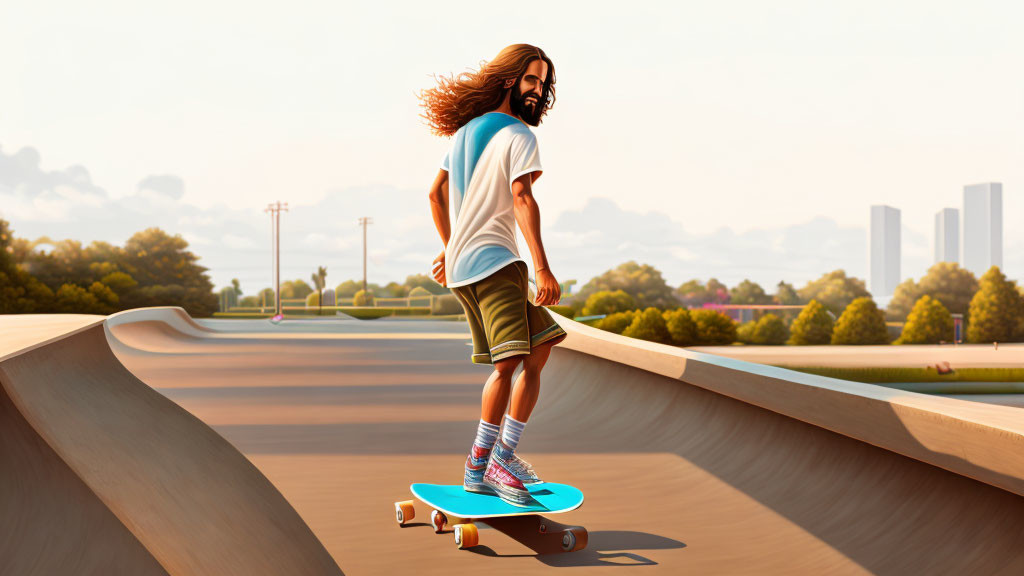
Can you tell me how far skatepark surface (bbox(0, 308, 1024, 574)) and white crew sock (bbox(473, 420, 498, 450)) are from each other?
397mm

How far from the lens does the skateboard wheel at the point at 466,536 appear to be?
3166 mm

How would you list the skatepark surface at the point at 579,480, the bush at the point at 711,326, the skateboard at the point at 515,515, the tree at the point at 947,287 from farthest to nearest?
1. the tree at the point at 947,287
2. the bush at the point at 711,326
3. the skateboard at the point at 515,515
4. the skatepark surface at the point at 579,480

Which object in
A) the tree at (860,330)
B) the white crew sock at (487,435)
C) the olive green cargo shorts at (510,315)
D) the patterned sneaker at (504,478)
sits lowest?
the tree at (860,330)

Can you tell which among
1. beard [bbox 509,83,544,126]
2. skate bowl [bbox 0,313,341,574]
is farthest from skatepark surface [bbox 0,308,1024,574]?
beard [bbox 509,83,544,126]

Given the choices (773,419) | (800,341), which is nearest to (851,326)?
(800,341)

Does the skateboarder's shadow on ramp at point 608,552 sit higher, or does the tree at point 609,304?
the tree at point 609,304

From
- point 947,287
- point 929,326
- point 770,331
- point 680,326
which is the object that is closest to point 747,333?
point 770,331

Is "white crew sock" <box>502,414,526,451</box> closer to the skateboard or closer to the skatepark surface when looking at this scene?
the skateboard

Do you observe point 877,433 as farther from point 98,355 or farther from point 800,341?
point 800,341

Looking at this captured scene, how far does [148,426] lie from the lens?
127 inches

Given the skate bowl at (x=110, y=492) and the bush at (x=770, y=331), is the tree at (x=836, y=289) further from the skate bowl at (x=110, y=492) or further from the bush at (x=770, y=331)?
the skate bowl at (x=110, y=492)

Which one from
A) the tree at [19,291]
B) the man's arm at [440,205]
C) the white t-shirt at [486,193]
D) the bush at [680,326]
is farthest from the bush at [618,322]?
the tree at [19,291]

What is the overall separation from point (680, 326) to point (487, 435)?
3483 centimetres

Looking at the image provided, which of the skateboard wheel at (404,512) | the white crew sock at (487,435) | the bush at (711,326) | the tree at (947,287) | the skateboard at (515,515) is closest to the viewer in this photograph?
the skateboard at (515,515)
